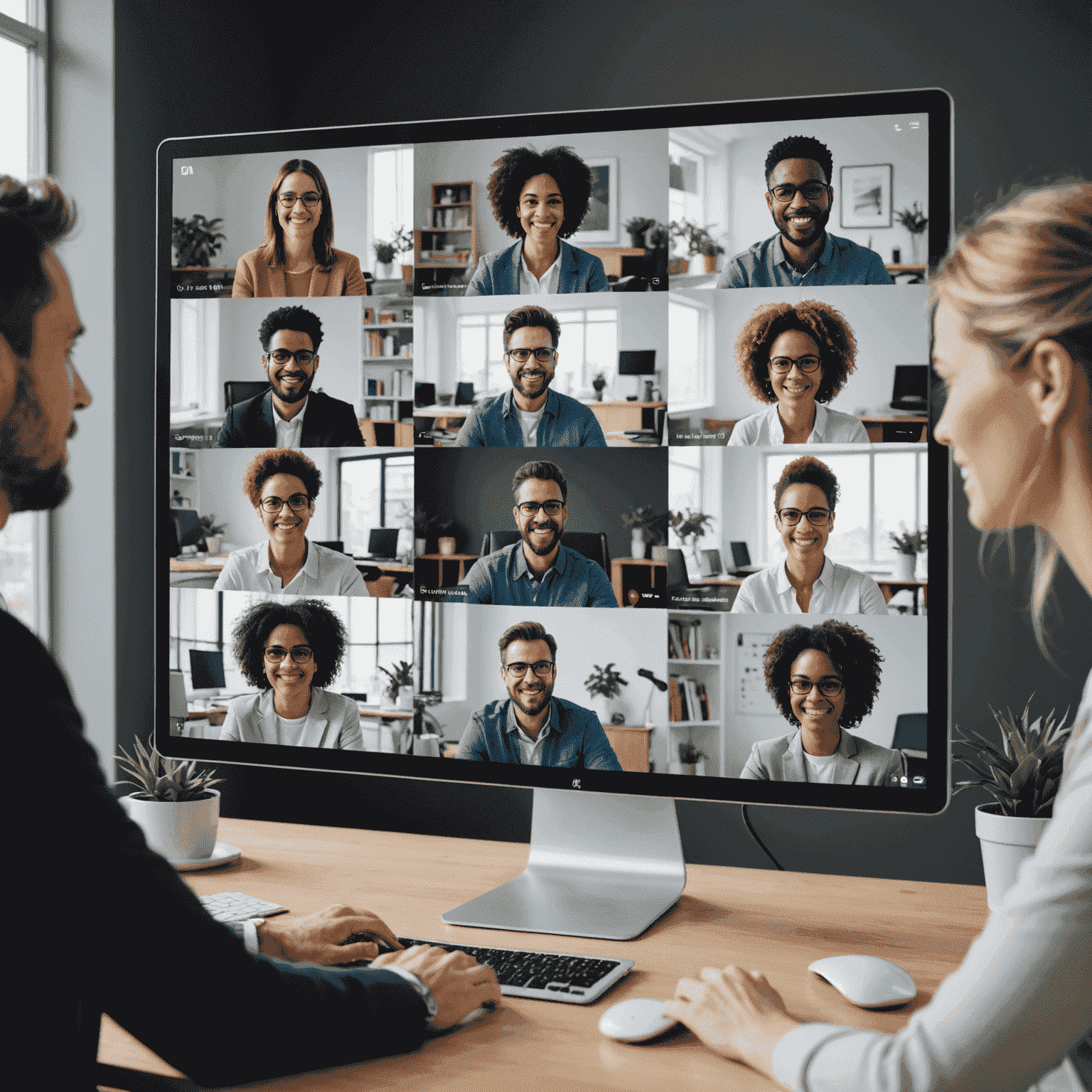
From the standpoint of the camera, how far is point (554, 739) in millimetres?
1492

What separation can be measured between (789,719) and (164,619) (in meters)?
0.93

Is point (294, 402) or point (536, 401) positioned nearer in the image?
point (536, 401)

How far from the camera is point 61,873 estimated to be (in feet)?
2.66

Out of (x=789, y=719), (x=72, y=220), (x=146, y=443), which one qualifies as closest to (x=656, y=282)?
(x=789, y=719)

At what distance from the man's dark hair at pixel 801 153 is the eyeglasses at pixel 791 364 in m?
0.22

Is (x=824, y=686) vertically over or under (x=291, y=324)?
→ under

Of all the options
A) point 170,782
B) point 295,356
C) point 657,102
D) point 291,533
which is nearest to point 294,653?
point 291,533

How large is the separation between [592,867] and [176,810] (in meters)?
0.64

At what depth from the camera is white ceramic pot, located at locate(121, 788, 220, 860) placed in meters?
1.67

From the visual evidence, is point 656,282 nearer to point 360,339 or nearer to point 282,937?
point 360,339

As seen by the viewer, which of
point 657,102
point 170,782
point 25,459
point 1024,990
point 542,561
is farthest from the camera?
point 657,102

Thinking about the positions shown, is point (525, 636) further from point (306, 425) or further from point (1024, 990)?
point (1024, 990)

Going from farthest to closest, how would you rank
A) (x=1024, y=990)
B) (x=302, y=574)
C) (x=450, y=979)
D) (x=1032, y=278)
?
(x=302, y=574)
(x=450, y=979)
(x=1032, y=278)
(x=1024, y=990)

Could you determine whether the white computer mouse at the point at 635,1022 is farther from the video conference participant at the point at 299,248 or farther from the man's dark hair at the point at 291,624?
the video conference participant at the point at 299,248
